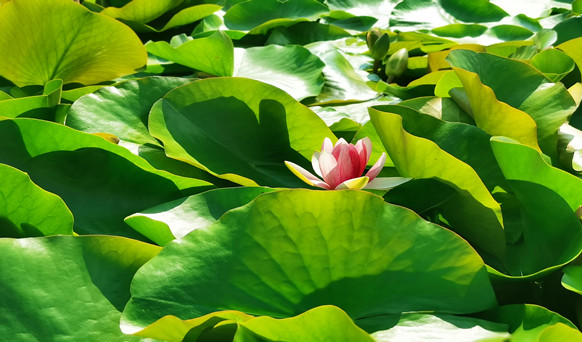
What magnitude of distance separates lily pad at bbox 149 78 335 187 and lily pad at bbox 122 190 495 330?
25cm

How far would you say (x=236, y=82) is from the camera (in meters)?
0.79

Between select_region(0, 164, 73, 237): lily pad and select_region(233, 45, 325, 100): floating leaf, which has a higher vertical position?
select_region(0, 164, 73, 237): lily pad

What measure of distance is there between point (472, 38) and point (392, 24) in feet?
0.61

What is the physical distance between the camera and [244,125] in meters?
0.80

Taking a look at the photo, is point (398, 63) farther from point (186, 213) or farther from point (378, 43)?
point (186, 213)

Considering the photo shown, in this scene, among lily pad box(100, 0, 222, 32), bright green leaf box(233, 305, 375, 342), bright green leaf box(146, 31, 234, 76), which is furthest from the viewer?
lily pad box(100, 0, 222, 32)

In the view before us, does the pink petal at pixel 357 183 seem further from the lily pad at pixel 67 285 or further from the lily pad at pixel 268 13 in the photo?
the lily pad at pixel 268 13

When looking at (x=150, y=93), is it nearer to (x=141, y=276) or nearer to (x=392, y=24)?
(x=141, y=276)

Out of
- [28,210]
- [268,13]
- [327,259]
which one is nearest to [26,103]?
[28,210]

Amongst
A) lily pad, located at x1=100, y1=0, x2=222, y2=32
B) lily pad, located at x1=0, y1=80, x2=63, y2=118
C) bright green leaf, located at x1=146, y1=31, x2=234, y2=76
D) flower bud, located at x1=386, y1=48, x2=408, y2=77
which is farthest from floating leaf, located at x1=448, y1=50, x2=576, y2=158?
lily pad, located at x1=100, y1=0, x2=222, y2=32

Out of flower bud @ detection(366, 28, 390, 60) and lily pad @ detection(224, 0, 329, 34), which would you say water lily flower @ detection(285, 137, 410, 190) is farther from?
lily pad @ detection(224, 0, 329, 34)

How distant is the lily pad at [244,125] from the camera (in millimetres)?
769

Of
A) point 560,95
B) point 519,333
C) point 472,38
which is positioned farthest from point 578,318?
point 472,38

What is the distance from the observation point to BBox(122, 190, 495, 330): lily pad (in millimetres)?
505
